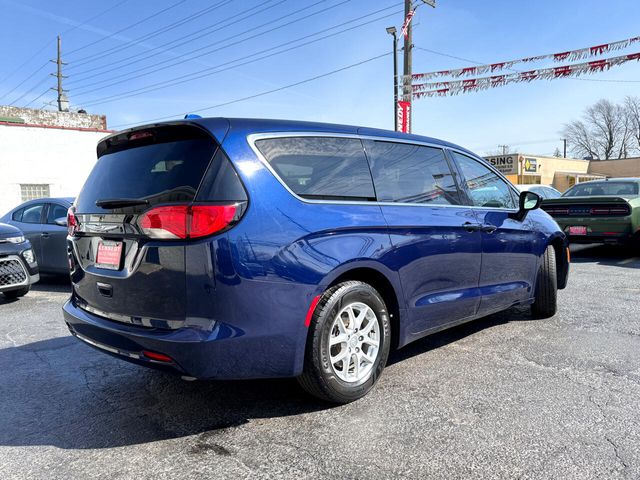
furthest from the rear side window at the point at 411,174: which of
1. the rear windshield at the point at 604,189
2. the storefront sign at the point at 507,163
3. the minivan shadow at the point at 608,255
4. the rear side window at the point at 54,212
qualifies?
the storefront sign at the point at 507,163

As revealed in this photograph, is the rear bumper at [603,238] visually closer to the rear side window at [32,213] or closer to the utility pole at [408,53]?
the utility pole at [408,53]

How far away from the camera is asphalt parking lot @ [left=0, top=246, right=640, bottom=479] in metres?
2.36

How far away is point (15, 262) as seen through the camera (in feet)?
20.9

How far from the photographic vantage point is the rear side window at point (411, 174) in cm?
334

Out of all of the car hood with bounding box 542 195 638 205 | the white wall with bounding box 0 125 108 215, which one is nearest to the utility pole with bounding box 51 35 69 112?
the white wall with bounding box 0 125 108 215

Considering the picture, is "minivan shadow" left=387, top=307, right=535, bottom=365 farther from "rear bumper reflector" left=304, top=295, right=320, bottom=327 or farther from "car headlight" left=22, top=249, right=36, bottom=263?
"car headlight" left=22, top=249, right=36, bottom=263

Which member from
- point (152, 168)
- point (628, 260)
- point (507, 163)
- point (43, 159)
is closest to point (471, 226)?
point (152, 168)

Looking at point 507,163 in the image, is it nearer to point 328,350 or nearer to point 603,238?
point 603,238

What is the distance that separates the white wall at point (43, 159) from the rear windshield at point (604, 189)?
16.6m

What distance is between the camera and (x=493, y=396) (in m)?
3.10

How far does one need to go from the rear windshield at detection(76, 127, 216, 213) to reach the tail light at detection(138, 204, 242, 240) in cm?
7

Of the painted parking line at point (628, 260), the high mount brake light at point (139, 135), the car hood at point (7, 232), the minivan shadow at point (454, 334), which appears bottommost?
the minivan shadow at point (454, 334)

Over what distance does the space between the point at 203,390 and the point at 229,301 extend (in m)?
1.18

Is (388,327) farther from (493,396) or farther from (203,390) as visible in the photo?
(203,390)
